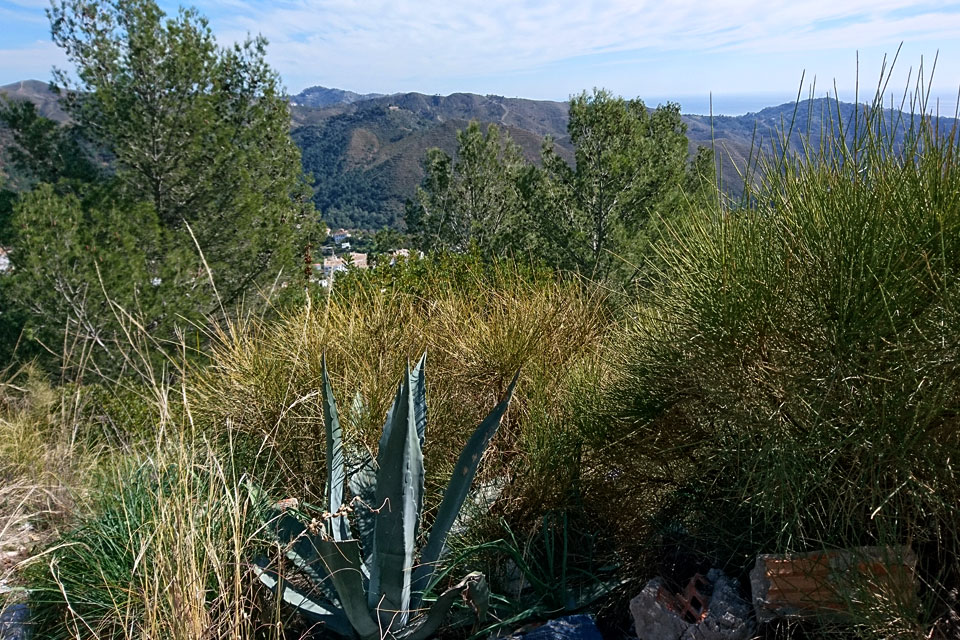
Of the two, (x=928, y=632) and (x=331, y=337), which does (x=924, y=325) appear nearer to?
(x=928, y=632)

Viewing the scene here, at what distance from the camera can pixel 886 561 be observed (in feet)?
5.15

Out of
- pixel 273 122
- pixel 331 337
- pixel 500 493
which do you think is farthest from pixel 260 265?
pixel 500 493

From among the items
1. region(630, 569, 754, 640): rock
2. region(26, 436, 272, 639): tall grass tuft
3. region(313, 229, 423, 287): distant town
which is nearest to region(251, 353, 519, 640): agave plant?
region(26, 436, 272, 639): tall grass tuft

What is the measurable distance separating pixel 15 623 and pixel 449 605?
147cm

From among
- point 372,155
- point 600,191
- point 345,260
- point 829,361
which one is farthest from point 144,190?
point 372,155

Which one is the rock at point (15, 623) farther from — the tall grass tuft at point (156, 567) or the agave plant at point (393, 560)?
the agave plant at point (393, 560)

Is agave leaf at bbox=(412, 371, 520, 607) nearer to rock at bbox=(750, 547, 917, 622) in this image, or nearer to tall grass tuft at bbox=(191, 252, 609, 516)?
tall grass tuft at bbox=(191, 252, 609, 516)

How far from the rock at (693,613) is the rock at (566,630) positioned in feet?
0.68

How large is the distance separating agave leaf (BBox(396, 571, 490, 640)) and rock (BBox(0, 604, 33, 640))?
1243 mm

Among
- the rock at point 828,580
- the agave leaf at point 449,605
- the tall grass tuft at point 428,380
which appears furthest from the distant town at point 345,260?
the rock at point 828,580

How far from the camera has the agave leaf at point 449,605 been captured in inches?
77.1

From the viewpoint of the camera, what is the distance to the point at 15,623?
215 cm

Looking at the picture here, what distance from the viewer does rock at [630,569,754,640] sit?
178 cm

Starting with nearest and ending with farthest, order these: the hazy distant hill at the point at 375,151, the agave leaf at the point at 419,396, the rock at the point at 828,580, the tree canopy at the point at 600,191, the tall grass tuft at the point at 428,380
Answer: the rock at the point at 828,580
the agave leaf at the point at 419,396
the tall grass tuft at the point at 428,380
the tree canopy at the point at 600,191
the hazy distant hill at the point at 375,151
